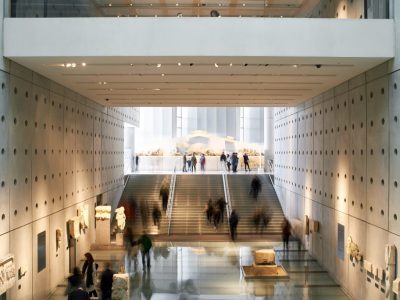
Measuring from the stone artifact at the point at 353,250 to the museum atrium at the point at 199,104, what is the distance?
0.13ft

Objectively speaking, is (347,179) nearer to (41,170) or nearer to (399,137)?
(399,137)

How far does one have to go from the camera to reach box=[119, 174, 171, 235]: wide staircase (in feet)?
83.0

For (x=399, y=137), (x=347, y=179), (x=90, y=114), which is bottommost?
(x=347, y=179)

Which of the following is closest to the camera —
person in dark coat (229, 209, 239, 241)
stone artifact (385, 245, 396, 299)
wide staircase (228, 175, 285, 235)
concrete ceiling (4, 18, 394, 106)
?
stone artifact (385, 245, 396, 299)

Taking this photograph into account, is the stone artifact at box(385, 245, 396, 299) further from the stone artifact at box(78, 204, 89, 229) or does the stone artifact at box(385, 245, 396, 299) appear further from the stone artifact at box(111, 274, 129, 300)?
the stone artifact at box(78, 204, 89, 229)

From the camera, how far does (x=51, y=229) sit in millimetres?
15609

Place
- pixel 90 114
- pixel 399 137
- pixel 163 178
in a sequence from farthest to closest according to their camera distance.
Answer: pixel 163 178, pixel 90 114, pixel 399 137

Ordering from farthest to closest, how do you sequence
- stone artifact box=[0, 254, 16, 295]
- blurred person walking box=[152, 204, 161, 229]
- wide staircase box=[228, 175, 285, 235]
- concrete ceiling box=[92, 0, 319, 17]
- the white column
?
the white column
wide staircase box=[228, 175, 285, 235]
blurred person walking box=[152, 204, 161, 229]
concrete ceiling box=[92, 0, 319, 17]
stone artifact box=[0, 254, 16, 295]

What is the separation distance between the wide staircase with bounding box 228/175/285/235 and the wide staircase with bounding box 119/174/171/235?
12.8 feet

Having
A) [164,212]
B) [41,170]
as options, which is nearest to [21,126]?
[41,170]

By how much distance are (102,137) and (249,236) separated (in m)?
8.12

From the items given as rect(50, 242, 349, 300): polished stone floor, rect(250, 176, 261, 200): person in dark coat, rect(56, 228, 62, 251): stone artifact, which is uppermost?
rect(250, 176, 261, 200): person in dark coat

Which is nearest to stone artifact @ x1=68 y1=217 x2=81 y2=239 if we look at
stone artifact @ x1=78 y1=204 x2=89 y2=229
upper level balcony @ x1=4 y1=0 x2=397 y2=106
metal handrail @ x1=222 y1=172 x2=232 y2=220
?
stone artifact @ x1=78 y1=204 x2=89 y2=229

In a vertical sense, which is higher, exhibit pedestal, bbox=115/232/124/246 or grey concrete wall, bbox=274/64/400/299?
grey concrete wall, bbox=274/64/400/299
